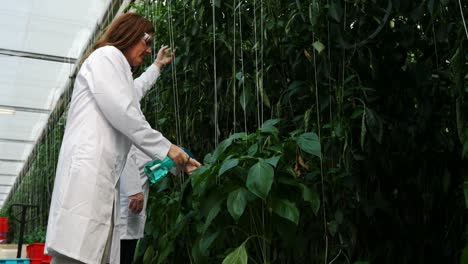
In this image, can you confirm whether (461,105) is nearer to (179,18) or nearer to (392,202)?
(392,202)

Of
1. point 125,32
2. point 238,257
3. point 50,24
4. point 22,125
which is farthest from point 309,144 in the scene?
point 22,125

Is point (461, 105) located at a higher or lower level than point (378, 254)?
higher

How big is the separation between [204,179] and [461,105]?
687 mm

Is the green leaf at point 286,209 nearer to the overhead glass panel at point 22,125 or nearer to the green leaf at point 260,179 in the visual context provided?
the green leaf at point 260,179

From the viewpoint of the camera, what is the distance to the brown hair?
1857mm

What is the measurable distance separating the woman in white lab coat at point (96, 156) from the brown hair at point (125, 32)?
6 centimetres

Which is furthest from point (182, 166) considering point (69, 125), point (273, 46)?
point (273, 46)

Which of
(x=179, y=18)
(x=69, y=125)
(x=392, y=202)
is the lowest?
(x=392, y=202)

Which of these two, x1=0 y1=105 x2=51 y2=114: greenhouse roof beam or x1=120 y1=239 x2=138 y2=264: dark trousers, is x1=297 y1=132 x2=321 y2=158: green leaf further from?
x1=0 y1=105 x2=51 y2=114: greenhouse roof beam

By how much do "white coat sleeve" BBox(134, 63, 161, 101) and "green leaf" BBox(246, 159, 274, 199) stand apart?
1176 mm

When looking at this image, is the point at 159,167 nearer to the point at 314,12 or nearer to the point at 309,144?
the point at 309,144

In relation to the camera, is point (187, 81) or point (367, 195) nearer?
point (367, 195)

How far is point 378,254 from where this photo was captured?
6.30ft

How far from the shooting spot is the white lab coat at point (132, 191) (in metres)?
2.30
